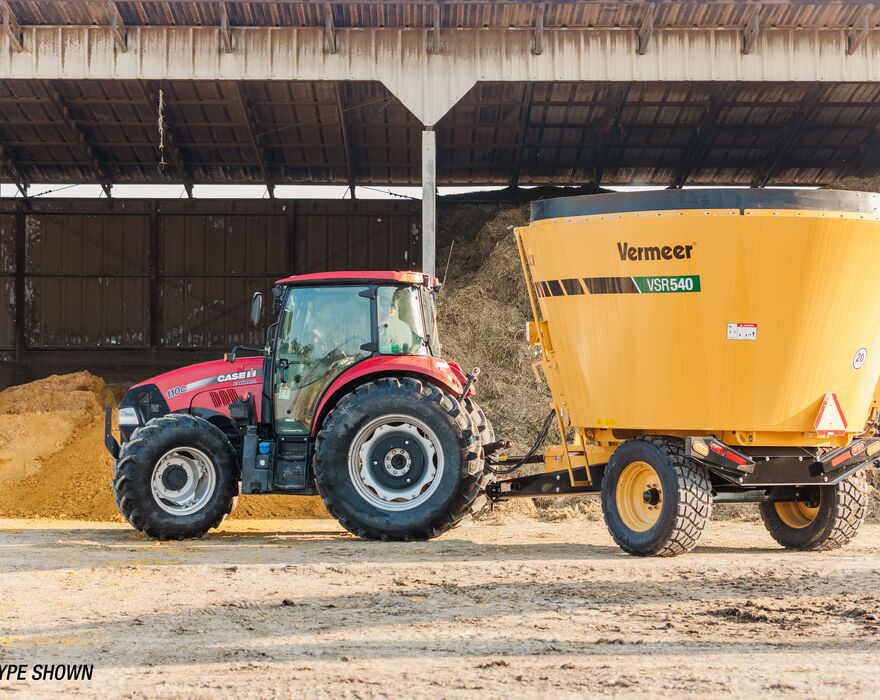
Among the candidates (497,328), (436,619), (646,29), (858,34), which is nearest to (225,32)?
(497,328)

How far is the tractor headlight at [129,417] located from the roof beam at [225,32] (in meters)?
8.40

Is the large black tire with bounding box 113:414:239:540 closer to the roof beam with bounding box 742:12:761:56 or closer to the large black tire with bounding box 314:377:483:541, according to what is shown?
the large black tire with bounding box 314:377:483:541

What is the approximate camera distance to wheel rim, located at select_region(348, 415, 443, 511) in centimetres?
990

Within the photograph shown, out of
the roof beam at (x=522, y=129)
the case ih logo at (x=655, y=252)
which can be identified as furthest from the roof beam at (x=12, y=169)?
the case ih logo at (x=655, y=252)

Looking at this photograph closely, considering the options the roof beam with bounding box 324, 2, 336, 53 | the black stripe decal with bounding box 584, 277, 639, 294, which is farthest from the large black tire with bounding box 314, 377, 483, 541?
the roof beam with bounding box 324, 2, 336, 53

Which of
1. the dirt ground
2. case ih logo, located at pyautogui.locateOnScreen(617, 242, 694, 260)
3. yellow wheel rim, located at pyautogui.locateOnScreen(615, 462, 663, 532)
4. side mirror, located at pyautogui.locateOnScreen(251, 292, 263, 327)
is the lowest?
A: the dirt ground

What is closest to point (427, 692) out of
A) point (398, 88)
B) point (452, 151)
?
point (398, 88)

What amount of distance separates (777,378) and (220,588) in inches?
187

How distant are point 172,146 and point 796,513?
693 inches

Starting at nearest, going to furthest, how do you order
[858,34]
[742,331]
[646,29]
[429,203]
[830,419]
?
[742,331] → [830,419] → [429,203] → [646,29] → [858,34]

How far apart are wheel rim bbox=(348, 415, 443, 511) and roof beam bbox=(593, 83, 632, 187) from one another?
46.7ft

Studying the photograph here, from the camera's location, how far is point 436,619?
21.3 ft

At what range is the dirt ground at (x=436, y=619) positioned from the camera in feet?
16.4

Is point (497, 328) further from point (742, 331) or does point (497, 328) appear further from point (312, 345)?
point (742, 331)
